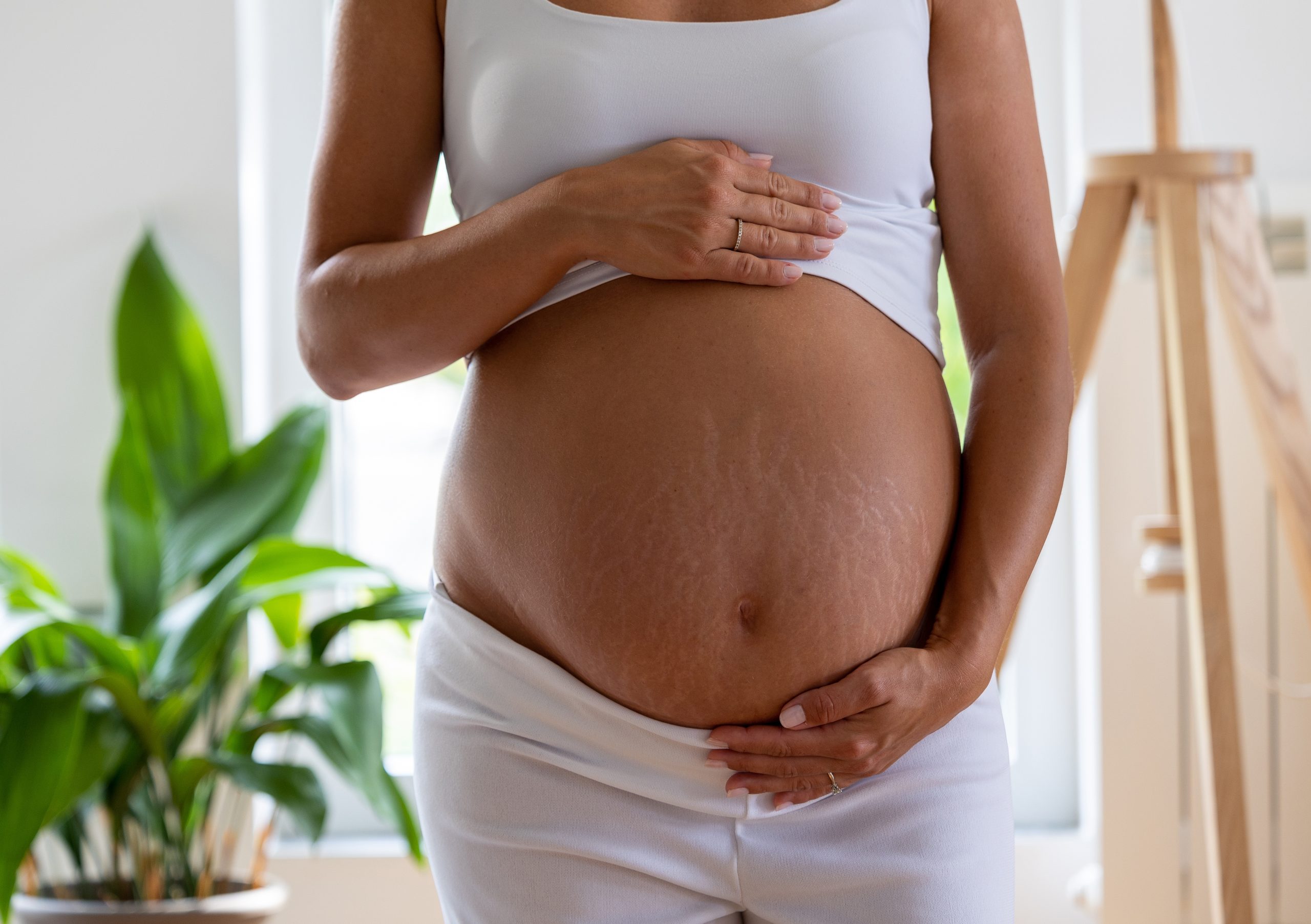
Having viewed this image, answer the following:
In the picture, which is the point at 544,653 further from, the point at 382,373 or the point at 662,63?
the point at 662,63

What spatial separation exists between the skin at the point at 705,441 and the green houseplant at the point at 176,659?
0.92 m

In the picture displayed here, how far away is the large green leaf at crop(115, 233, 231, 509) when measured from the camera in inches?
70.1

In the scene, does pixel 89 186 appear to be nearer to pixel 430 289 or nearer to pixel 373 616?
pixel 373 616

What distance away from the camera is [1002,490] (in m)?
0.72

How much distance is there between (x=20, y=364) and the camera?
190cm

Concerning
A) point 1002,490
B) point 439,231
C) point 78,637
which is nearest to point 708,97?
point 439,231

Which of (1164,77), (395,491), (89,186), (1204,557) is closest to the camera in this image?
(1204,557)

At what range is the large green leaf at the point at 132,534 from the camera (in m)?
1.69

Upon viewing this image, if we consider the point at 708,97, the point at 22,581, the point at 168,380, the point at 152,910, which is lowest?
the point at 152,910

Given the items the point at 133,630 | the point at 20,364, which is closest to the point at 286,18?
the point at 20,364

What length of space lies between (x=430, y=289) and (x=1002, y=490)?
0.35m

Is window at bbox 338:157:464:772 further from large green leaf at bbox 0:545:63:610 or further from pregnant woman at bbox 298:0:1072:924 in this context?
pregnant woman at bbox 298:0:1072:924

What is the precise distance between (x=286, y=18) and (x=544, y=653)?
1.70 m

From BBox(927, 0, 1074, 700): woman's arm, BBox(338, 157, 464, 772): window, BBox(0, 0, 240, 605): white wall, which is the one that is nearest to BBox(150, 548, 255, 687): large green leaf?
BBox(0, 0, 240, 605): white wall
